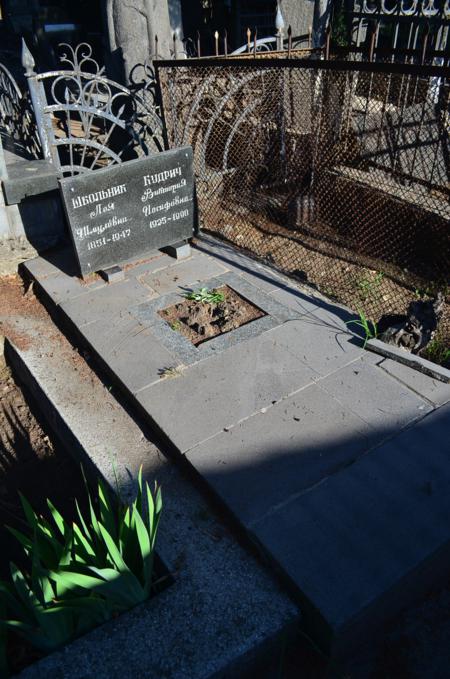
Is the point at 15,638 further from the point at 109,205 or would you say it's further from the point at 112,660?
the point at 109,205

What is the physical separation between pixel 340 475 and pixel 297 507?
0.30 m

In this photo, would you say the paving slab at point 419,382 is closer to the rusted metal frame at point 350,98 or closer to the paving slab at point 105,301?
the paving slab at point 105,301

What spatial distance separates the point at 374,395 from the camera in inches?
124

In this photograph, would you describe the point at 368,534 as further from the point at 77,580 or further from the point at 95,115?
the point at 95,115

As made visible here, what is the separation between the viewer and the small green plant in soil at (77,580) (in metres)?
1.88

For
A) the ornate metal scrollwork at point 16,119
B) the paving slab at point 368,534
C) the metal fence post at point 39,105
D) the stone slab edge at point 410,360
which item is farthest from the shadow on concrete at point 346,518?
the ornate metal scrollwork at point 16,119

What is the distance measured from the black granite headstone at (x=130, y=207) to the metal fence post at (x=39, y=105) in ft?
3.90

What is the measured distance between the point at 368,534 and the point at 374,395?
3.19ft

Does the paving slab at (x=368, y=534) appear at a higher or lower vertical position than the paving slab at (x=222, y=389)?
lower

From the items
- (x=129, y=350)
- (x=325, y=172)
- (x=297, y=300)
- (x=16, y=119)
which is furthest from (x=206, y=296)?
(x=16, y=119)

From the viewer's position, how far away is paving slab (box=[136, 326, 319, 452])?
3.00 metres

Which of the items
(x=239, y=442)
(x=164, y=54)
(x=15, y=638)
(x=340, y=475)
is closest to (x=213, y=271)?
(x=239, y=442)

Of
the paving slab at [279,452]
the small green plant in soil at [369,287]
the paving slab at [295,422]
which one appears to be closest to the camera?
the paving slab at [295,422]

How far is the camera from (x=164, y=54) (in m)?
6.58
